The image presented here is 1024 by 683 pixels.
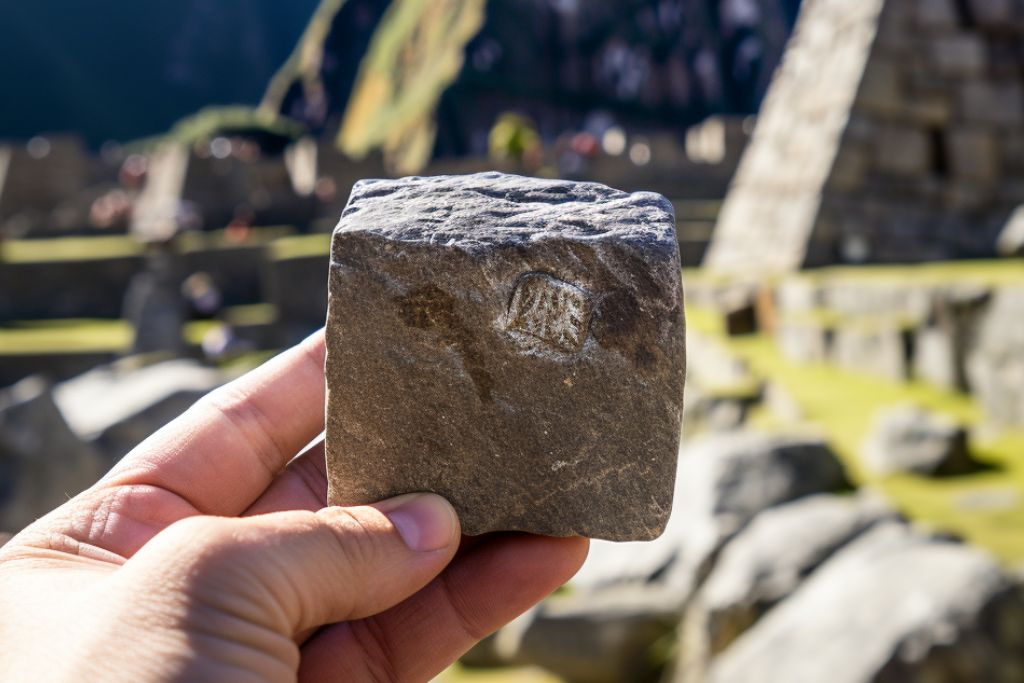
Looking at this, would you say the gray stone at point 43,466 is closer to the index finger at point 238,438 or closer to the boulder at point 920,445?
the index finger at point 238,438

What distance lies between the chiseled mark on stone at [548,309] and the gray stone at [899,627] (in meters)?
1.33

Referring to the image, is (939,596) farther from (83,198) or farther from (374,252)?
(83,198)

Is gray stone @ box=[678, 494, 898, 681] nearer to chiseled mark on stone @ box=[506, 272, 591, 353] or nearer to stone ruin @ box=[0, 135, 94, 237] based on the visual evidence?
chiseled mark on stone @ box=[506, 272, 591, 353]

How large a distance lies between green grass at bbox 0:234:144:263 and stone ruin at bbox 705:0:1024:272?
1284 cm

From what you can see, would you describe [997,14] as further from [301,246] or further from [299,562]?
[301,246]

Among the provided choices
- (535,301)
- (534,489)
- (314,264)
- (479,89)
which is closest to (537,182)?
(535,301)

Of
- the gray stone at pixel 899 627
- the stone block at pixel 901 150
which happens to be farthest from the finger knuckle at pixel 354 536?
the stone block at pixel 901 150

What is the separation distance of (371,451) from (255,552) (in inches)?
19.2

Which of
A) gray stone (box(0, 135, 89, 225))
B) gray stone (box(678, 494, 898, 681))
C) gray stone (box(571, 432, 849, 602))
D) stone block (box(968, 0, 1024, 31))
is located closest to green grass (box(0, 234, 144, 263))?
gray stone (box(0, 135, 89, 225))

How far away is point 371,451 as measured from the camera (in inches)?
82.6

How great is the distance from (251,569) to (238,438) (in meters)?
0.55

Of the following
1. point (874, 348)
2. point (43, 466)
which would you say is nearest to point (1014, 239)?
point (874, 348)

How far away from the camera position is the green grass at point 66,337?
13.3 metres

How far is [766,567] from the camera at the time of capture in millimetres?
3428
